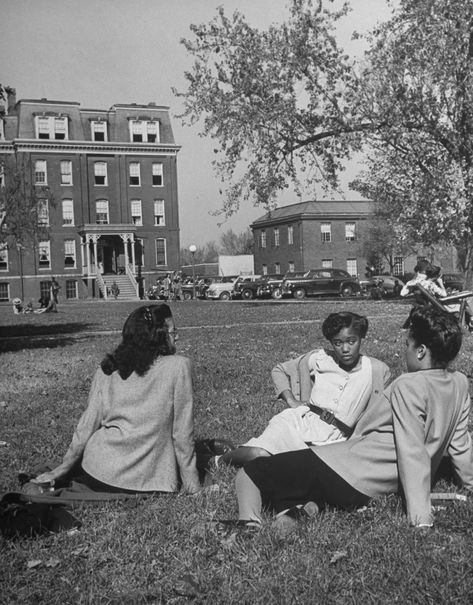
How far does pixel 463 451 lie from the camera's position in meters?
4.18

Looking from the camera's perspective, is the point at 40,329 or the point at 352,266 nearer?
the point at 40,329

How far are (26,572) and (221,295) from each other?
4265 centimetres

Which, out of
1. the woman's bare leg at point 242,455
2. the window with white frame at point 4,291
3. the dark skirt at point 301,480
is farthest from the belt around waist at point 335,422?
the window with white frame at point 4,291

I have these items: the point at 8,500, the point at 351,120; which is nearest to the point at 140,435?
the point at 8,500

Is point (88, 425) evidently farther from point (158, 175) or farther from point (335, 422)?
point (158, 175)

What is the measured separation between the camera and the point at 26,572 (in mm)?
3447

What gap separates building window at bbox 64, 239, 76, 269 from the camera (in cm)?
5569

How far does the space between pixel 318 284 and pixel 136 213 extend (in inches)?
827

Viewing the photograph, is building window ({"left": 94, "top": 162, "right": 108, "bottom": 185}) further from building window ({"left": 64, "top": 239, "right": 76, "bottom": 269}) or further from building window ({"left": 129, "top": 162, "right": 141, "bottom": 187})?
building window ({"left": 64, "top": 239, "right": 76, "bottom": 269})

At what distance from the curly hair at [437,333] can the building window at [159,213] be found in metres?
55.1

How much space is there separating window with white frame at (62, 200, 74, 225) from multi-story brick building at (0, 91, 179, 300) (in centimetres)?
8

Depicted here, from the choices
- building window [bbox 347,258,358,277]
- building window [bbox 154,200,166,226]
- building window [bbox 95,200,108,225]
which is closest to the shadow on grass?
building window [bbox 95,200,108,225]

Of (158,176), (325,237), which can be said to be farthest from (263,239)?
(158,176)

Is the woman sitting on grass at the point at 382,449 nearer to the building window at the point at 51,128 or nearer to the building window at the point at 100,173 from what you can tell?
the building window at the point at 100,173
